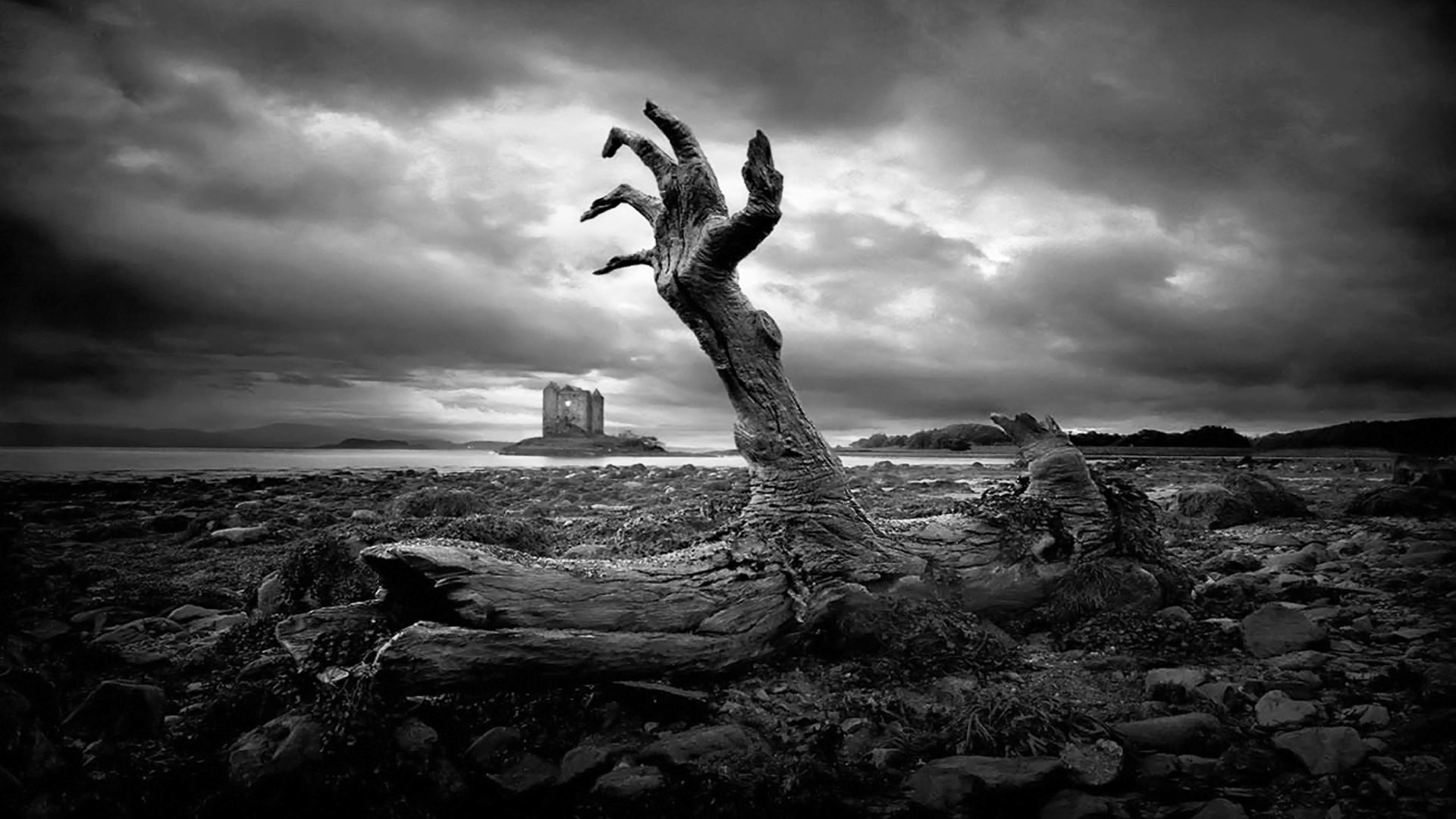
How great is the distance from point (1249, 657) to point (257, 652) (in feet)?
32.6

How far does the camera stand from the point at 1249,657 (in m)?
5.90

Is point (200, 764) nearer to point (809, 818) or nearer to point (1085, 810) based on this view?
point (809, 818)

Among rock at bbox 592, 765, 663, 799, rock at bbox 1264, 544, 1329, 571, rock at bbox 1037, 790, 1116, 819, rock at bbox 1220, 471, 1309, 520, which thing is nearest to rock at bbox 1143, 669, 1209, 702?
rock at bbox 1037, 790, 1116, 819

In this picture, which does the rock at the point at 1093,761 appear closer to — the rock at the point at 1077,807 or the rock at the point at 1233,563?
the rock at the point at 1077,807

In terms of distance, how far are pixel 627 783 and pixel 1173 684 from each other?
438cm

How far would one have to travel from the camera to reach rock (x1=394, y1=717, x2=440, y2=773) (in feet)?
14.3

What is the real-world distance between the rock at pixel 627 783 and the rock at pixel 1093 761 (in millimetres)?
2604

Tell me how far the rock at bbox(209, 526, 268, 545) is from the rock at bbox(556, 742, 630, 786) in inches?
528

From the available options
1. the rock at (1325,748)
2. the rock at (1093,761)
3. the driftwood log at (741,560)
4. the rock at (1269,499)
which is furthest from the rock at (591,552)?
the rock at (1269,499)

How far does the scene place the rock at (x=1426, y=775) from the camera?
11.4ft

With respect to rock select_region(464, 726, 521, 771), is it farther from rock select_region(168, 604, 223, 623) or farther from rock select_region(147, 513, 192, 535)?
rock select_region(147, 513, 192, 535)

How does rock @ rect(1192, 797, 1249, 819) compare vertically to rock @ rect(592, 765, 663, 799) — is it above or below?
above

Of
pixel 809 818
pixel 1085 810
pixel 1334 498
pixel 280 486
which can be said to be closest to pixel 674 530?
pixel 809 818

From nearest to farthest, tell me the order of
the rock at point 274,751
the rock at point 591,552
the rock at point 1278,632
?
the rock at point 274,751, the rock at point 1278,632, the rock at point 591,552
